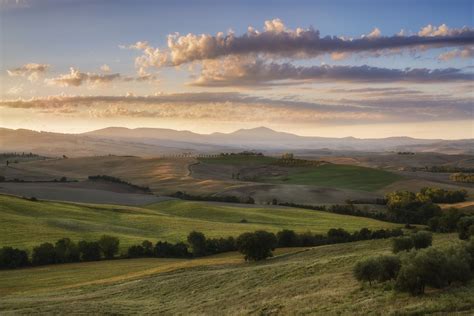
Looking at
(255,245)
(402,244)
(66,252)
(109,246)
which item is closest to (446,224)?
(255,245)

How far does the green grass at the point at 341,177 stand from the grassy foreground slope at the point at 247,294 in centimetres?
9732

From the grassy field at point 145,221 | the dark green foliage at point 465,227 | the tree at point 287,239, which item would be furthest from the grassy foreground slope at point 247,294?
the grassy field at point 145,221

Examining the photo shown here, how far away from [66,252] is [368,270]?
42996 mm

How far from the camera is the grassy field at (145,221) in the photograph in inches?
2928

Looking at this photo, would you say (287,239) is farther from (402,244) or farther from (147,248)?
(402,244)

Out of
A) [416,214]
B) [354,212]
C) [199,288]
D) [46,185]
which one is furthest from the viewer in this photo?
[46,185]

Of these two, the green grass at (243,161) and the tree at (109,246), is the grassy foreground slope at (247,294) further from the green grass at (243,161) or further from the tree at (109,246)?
the green grass at (243,161)

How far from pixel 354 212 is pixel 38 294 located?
223 feet

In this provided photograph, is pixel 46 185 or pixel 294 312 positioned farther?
pixel 46 185

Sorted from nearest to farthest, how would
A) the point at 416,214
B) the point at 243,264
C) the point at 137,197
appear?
the point at 243,264, the point at 416,214, the point at 137,197

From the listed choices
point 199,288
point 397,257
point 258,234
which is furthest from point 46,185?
point 397,257

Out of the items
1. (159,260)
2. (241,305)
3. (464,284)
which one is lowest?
(159,260)

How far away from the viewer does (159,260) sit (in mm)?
60906

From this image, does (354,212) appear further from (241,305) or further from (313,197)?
(241,305)
